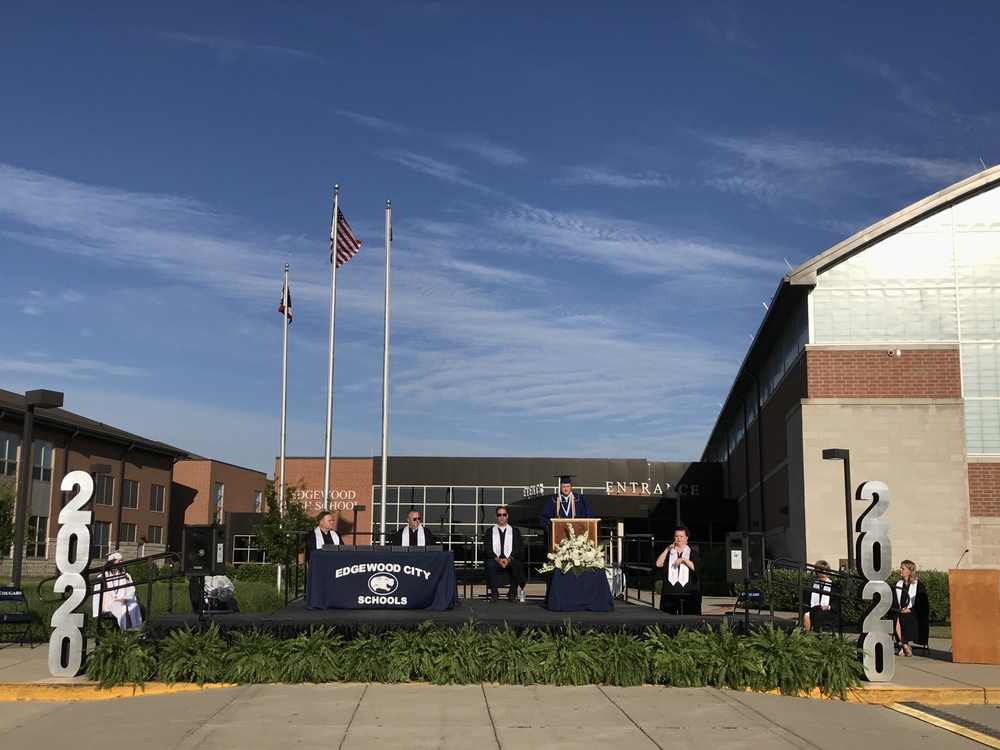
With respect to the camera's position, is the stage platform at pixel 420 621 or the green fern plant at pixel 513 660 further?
the stage platform at pixel 420 621

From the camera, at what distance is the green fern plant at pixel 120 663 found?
1187cm

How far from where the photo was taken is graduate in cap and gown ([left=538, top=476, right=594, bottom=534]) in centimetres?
1698

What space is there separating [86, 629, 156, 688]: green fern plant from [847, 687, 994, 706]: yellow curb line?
8.44 meters

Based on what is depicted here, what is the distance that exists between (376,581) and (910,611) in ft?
30.5

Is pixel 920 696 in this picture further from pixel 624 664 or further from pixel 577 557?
pixel 577 557

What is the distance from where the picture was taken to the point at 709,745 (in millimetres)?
9250

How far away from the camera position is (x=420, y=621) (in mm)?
12930

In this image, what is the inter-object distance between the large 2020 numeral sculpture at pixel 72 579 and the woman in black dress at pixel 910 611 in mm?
12743

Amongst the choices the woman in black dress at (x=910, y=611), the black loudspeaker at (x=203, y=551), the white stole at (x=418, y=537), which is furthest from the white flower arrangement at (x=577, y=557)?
the woman in black dress at (x=910, y=611)

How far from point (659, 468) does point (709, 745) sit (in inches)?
2200

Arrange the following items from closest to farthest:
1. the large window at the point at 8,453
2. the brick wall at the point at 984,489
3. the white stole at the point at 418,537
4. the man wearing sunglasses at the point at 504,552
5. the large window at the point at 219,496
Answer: the white stole at the point at 418,537
the man wearing sunglasses at the point at 504,552
the brick wall at the point at 984,489
the large window at the point at 8,453
the large window at the point at 219,496

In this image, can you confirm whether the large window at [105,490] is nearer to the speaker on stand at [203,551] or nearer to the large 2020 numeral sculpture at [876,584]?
the speaker on stand at [203,551]

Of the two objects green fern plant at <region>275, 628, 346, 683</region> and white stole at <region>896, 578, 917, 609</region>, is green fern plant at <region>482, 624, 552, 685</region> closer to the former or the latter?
green fern plant at <region>275, 628, 346, 683</region>

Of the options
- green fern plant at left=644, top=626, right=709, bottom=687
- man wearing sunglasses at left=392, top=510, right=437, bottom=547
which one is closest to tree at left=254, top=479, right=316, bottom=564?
man wearing sunglasses at left=392, top=510, right=437, bottom=547
